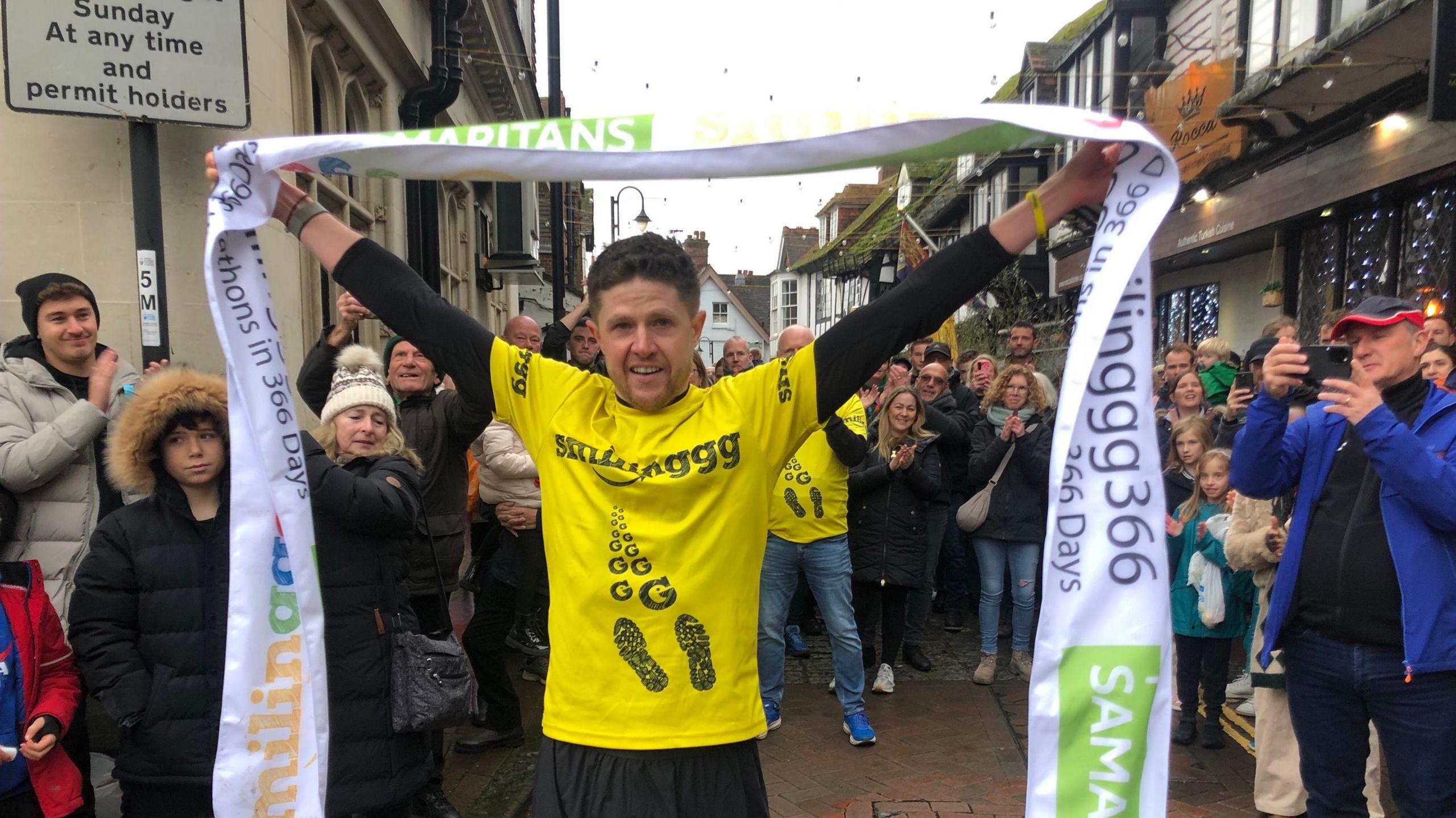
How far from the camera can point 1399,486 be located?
2629 mm

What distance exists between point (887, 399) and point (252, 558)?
4.51 metres

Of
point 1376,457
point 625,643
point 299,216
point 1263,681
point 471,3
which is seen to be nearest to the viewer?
point 625,643

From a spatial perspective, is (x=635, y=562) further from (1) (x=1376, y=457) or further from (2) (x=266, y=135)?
(2) (x=266, y=135)

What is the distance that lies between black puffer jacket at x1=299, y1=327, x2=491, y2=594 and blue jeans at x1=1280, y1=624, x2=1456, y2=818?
134 inches

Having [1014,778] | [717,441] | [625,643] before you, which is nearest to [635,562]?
[625,643]

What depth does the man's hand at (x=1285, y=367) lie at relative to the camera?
2.64 meters

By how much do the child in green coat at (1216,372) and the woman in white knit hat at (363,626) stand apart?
5.56 m

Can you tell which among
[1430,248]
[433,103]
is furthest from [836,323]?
[1430,248]

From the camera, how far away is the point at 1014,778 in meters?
4.59

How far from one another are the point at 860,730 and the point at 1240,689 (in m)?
2.52

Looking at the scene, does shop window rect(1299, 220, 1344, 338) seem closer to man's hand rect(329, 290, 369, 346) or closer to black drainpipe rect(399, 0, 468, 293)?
black drainpipe rect(399, 0, 468, 293)

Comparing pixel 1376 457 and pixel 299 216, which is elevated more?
pixel 299 216

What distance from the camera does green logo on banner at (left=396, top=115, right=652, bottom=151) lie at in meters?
1.95

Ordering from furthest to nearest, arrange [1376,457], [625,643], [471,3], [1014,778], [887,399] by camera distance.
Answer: [471,3], [887,399], [1014,778], [1376,457], [625,643]
